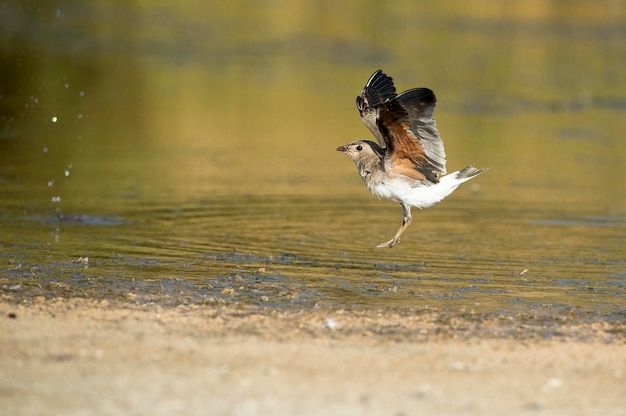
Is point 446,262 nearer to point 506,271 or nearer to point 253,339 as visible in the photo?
point 506,271

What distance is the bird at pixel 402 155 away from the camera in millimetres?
9969

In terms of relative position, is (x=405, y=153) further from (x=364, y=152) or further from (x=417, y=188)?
(x=364, y=152)

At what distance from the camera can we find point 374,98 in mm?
10969

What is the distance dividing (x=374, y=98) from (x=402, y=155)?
30.7 inches

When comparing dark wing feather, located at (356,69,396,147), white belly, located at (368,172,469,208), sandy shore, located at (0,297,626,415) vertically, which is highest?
dark wing feather, located at (356,69,396,147)

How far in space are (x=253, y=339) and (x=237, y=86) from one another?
19.5 meters

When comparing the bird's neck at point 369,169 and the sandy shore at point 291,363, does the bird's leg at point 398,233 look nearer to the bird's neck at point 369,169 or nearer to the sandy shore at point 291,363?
the bird's neck at point 369,169

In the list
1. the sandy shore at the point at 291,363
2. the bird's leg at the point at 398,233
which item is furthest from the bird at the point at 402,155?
the sandy shore at the point at 291,363

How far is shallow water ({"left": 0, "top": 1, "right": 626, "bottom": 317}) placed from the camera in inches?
387

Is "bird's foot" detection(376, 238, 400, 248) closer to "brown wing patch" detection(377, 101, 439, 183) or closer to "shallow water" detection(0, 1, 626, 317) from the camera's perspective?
"shallow water" detection(0, 1, 626, 317)

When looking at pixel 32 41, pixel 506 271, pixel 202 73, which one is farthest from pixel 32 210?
pixel 32 41

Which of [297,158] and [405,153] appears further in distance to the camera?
[297,158]

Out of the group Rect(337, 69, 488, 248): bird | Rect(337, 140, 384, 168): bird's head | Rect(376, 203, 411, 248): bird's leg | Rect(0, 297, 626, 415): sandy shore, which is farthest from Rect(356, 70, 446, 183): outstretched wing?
Rect(0, 297, 626, 415): sandy shore

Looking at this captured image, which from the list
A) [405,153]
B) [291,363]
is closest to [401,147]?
[405,153]
